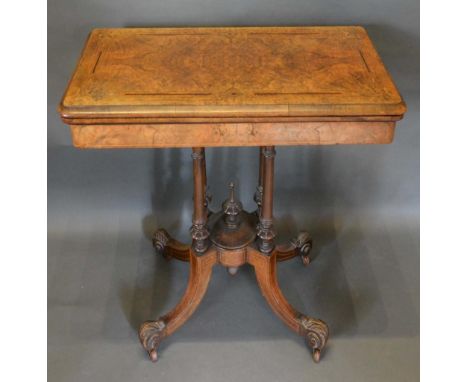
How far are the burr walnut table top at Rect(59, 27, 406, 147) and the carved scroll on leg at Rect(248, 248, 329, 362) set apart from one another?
566mm

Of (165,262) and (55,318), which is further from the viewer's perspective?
(165,262)

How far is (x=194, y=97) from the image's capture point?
5.53ft

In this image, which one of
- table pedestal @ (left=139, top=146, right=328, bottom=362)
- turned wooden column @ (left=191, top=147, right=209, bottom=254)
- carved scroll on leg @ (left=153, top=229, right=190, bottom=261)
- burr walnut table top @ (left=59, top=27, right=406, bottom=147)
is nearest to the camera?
burr walnut table top @ (left=59, top=27, right=406, bottom=147)

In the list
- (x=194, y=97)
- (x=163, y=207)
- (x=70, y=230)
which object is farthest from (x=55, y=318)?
(x=194, y=97)

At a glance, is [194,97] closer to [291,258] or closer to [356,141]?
[356,141]

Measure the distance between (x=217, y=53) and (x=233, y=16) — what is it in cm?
48

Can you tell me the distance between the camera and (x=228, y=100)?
1.67 meters

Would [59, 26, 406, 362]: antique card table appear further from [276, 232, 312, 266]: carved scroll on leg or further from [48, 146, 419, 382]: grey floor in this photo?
[276, 232, 312, 266]: carved scroll on leg

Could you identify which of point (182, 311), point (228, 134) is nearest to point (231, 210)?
point (182, 311)

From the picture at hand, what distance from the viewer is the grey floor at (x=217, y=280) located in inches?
83.6

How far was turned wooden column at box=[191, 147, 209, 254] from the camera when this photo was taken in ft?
6.39

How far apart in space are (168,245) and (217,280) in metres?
0.23

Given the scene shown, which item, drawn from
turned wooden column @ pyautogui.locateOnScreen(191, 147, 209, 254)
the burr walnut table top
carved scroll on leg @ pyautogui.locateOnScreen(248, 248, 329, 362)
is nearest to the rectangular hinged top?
the burr walnut table top

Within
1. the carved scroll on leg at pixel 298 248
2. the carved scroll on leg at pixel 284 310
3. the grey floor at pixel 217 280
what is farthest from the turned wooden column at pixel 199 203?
the carved scroll on leg at pixel 298 248
